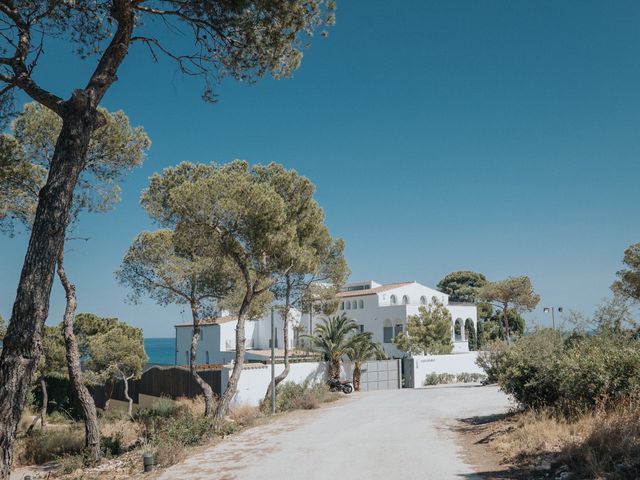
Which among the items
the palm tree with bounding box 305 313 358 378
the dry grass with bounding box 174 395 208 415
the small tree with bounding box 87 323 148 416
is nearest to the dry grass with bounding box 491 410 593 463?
the dry grass with bounding box 174 395 208 415

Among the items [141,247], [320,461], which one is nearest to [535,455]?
[320,461]

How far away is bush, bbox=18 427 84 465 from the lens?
1878 centimetres

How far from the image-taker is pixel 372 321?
186 ft

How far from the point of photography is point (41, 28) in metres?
11.1

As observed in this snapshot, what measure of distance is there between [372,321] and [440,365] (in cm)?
2089

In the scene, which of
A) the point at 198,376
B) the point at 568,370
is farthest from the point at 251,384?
the point at 568,370

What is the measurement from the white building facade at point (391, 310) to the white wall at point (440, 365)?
14.2m

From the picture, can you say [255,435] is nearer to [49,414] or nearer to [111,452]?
[111,452]

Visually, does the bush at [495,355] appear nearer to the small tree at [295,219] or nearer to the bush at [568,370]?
the bush at [568,370]

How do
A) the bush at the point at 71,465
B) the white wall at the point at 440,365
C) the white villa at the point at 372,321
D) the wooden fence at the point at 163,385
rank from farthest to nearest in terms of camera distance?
the white villa at the point at 372,321 → the white wall at the point at 440,365 → the wooden fence at the point at 163,385 → the bush at the point at 71,465

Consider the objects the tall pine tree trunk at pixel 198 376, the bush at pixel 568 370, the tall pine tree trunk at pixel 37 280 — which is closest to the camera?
the tall pine tree trunk at pixel 37 280

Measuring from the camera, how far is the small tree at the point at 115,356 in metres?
28.5

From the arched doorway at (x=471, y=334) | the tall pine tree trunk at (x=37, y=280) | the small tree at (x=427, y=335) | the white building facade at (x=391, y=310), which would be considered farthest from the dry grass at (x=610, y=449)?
the arched doorway at (x=471, y=334)

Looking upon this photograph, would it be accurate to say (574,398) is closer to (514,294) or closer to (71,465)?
(71,465)
